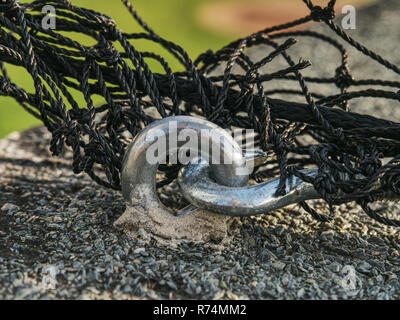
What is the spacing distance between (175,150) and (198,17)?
3856 millimetres

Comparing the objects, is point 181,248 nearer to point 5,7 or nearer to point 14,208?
point 14,208

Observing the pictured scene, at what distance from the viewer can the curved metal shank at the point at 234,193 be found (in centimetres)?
103

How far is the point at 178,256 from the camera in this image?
3.45 ft

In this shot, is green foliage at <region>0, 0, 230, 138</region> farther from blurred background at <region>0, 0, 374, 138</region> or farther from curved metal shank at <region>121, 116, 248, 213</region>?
curved metal shank at <region>121, 116, 248, 213</region>

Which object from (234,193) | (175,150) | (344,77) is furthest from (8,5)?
(344,77)

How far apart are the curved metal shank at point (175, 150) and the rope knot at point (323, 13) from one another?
0.44 m

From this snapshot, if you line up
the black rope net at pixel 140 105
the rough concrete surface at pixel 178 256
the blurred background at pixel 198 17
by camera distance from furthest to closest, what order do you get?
the blurred background at pixel 198 17 → the black rope net at pixel 140 105 → the rough concrete surface at pixel 178 256

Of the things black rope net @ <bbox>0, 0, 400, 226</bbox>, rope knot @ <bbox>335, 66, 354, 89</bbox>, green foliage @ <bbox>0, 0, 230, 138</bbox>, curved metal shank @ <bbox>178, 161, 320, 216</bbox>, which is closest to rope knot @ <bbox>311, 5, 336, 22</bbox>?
black rope net @ <bbox>0, 0, 400, 226</bbox>

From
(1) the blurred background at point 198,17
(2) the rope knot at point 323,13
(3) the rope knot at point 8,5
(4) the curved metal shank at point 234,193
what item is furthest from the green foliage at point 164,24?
(4) the curved metal shank at point 234,193

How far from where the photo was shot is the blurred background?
3998 millimetres

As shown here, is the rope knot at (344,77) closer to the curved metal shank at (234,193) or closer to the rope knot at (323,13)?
the rope knot at (323,13)

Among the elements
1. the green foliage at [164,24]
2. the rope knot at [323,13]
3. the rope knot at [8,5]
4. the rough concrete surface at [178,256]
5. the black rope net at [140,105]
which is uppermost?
the green foliage at [164,24]

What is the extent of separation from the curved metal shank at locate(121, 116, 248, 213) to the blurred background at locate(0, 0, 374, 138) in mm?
2291

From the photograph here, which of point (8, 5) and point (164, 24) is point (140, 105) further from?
point (164, 24)
